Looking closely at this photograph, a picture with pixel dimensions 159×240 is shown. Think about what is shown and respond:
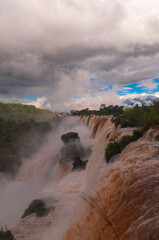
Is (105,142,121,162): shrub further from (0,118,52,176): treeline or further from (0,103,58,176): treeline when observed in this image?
(0,118,52,176): treeline

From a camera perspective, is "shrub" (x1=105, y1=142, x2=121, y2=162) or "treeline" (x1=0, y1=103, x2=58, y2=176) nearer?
"shrub" (x1=105, y1=142, x2=121, y2=162)

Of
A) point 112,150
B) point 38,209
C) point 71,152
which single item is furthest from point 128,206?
point 71,152

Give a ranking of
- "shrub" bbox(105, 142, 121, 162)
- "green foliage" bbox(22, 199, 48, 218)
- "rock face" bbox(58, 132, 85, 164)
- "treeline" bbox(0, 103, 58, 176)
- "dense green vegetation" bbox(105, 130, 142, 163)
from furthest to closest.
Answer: "treeline" bbox(0, 103, 58, 176) → "rock face" bbox(58, 132, 85, 164) → "green foliage" bbox(22, 199, 48, 218) → "shrub" bbox(105, 142, 121, 162) → "dense green vegetation" bbox(105, 130, 142, 163)

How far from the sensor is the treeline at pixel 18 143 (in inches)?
1255

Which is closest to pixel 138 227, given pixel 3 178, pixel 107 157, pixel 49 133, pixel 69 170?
pixel 107 157

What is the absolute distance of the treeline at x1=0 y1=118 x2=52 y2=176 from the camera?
31.9 metres

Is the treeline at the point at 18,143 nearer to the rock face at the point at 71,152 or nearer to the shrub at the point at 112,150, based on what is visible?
the rock face at the point at 71,152

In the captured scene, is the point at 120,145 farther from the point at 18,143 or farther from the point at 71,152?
the point at 18,143

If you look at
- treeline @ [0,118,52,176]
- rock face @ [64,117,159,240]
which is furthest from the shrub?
treeline @ [0,118,52,176]

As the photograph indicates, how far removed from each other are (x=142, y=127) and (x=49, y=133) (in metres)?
40.1

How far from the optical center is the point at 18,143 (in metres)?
38.6

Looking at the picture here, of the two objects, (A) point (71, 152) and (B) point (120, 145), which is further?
(A) point (71, 152)

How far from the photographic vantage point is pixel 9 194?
76.5 feet

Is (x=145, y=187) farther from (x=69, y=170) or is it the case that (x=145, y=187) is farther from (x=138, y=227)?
(x=69, y=170)
